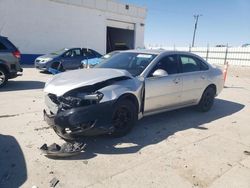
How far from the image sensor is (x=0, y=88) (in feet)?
27.4

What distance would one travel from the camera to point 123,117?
4.19 m

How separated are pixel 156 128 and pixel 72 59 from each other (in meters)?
9.44

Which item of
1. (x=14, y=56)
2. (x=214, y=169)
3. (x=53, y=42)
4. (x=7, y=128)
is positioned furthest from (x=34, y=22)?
(x=214, y=169)

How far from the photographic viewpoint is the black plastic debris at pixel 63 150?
343 centimetres

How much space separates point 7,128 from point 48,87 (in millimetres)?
1420

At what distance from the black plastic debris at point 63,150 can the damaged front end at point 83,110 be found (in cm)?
15

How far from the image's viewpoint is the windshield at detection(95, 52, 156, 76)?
15.6 ft

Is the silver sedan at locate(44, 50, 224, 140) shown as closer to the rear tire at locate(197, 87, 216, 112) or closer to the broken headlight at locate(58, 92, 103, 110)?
the broken headlight at locate(58, 92, 103, 110)

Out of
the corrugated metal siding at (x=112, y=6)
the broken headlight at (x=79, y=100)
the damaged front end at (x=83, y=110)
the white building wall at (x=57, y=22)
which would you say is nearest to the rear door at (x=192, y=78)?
the damaged front end at (x=83, y=110)

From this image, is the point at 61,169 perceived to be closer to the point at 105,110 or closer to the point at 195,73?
the point at 105,110

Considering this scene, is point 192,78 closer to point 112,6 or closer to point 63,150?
point 63,150

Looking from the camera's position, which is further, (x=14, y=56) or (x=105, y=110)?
(x=14, y=56)

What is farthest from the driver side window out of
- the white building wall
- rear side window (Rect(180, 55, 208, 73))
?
the white building wall

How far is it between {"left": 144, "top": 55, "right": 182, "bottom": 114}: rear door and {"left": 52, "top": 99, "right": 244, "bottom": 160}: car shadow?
1.36ft
